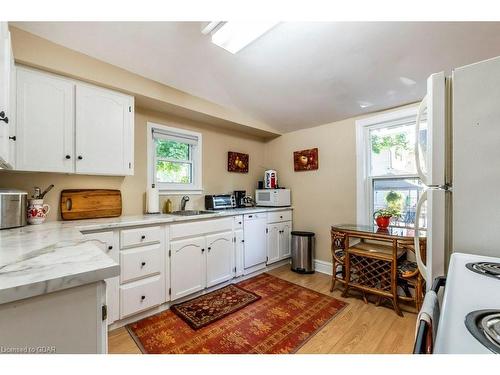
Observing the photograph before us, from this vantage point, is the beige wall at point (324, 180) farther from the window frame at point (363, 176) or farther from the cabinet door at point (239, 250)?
the cabinet door at point (239, 250)

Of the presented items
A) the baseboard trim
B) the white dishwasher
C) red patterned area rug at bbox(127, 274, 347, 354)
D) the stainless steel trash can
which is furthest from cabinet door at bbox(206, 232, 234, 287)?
the baseboard trim

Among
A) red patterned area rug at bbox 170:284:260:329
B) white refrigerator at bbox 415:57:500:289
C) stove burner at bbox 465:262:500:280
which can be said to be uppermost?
white refrigerator at bbox 415:57:500:289

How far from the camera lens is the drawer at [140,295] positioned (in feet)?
6.09

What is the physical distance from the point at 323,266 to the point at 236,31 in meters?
2.99

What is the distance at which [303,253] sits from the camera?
315cm

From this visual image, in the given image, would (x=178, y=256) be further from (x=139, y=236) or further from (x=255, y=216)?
(x=255, y=216)

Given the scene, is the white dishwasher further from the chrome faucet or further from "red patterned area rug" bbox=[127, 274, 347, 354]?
the chrome faucet

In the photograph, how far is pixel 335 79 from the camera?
234 cm

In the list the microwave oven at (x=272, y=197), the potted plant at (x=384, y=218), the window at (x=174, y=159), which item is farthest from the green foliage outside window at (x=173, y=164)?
the potted plant at (x=384, y=218)

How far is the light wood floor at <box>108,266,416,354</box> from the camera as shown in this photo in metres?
1.64

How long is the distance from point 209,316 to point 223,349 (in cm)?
44

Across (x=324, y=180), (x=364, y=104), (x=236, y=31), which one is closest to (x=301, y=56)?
(x=236, y=31)
